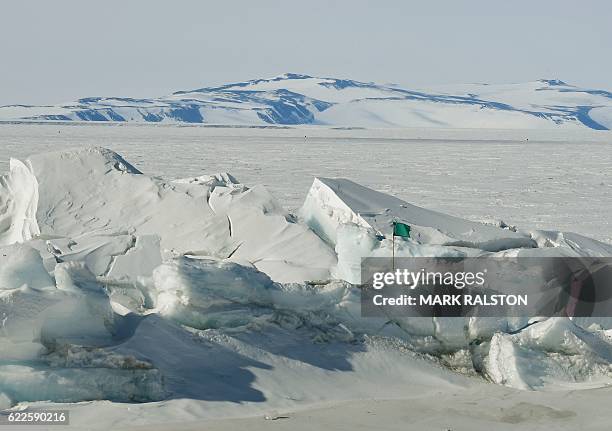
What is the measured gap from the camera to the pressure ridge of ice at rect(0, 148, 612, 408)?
5012mm

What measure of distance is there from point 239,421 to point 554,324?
235 centimetres

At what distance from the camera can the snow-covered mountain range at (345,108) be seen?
100 meters

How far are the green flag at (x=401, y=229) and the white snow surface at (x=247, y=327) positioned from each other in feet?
0.82

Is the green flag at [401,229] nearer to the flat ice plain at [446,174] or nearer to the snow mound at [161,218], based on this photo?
the snow mound at [161,218]

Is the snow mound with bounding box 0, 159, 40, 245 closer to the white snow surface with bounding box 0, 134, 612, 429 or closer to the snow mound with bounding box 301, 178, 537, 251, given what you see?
the white snow surface with bounding box 0, 134, 612, 429

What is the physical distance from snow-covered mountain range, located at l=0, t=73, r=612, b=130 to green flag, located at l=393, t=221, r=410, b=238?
78.6m

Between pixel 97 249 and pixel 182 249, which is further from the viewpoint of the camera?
pixel 182 249

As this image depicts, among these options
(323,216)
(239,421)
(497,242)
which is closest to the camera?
(239,421)

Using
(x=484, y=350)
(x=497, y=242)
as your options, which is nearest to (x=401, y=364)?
(x=484, y=350)

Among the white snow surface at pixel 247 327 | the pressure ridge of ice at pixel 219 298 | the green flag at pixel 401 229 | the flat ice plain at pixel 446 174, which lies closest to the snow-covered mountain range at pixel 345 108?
the flat ice plain at pixel 446 174

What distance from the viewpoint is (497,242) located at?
756 cm

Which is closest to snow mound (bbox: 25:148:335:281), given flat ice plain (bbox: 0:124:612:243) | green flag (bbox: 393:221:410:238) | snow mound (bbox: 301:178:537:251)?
snow mound (bbox: 301:178:537:251)

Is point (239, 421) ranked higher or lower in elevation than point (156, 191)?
lower

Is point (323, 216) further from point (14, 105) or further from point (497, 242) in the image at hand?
point (14, 105)
